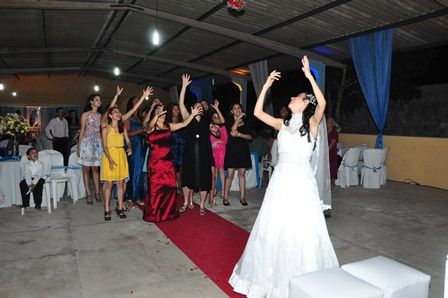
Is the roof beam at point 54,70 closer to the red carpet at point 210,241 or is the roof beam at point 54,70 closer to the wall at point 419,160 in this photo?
the wall at point 419,160

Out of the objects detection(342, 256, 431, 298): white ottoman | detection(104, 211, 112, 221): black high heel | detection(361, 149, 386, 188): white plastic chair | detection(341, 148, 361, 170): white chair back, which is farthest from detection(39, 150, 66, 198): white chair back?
detection(361, 149, 386, 188): white plastic chair

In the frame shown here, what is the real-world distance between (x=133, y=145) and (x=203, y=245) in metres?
2.37

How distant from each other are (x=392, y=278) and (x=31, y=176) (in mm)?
5173

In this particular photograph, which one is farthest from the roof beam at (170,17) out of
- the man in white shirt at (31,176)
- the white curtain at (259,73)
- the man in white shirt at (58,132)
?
the man in white shirt at (31,176)

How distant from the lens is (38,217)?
5.48 meters

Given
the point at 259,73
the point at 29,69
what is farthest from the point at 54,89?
the point at 259,73

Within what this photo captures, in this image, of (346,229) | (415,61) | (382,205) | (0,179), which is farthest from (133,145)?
Answer: (415,61)

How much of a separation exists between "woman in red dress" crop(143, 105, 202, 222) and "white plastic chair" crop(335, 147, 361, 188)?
4.29 m

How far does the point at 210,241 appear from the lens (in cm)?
439

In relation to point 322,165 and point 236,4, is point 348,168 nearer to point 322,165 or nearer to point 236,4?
point 322,165

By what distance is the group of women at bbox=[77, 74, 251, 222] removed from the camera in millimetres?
5070

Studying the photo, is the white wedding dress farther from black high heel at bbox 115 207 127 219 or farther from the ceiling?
the ceiling

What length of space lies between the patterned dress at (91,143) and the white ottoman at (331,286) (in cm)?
455

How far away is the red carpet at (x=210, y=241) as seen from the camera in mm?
3545
